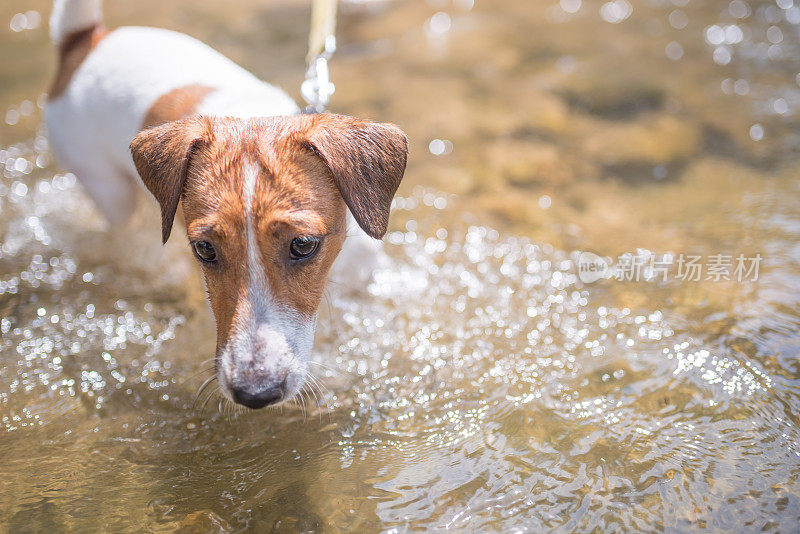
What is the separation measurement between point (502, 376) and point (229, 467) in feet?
4.60

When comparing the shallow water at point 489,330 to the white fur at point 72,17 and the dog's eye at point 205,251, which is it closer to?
the dog's eye at point 205,251

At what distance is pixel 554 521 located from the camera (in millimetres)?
2664

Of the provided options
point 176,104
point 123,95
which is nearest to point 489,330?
point 176,104

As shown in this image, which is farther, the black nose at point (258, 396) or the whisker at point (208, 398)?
the whisker at point (208, 398)

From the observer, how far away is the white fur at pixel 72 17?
154 inches

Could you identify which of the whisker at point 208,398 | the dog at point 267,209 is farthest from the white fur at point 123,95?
the whisker at point 208,398

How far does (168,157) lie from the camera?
274cm

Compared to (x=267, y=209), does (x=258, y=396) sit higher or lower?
lower

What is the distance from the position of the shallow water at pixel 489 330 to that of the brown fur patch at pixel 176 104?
3.87 ft

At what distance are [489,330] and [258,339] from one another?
1.56 meters

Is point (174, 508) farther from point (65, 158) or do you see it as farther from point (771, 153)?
point (771, 153)

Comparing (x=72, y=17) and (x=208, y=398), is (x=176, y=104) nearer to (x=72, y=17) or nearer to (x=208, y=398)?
(x=72, y=17)

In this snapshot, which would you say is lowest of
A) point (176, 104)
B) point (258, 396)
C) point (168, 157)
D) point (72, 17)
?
point (258, 396)

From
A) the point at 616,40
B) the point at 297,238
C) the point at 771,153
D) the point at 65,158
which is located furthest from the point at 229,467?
the point at 616,40
